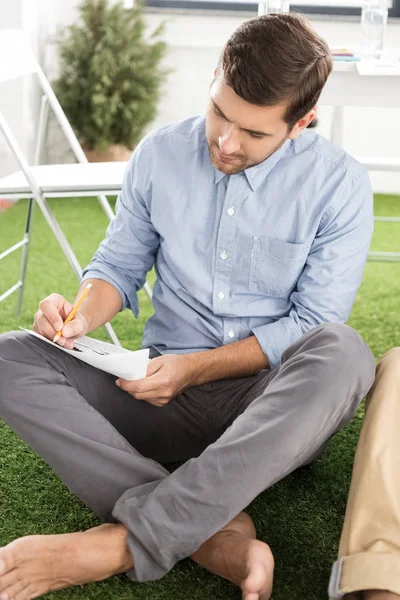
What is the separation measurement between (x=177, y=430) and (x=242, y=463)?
1.41ft

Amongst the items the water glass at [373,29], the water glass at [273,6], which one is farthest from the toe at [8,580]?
the water glass at [273,6]

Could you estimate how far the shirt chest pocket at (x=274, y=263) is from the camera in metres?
1.86

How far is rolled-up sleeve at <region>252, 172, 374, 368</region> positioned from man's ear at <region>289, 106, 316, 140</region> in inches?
5.8

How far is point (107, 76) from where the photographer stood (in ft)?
16.2

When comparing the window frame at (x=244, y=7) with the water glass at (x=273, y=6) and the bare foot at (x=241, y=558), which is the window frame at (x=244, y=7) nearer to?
the water glass at (x=273, y=6)

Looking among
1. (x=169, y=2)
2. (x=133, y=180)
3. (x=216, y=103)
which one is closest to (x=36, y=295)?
(x=133, y=180)

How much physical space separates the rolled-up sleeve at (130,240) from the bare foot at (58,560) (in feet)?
2.13

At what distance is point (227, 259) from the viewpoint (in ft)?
6.18

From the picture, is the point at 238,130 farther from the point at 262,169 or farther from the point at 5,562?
the point at 5,562

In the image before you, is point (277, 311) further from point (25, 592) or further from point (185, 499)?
point (25, 592)

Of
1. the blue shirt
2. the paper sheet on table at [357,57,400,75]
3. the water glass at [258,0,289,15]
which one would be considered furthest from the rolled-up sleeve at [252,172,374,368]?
the water glass at [258,0,289,15]

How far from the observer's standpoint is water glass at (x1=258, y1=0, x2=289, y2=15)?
115 inches

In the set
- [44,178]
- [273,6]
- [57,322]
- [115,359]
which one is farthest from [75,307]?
[273,6]

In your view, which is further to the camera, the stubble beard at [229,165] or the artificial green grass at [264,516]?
the stubble beard at [229,165]
